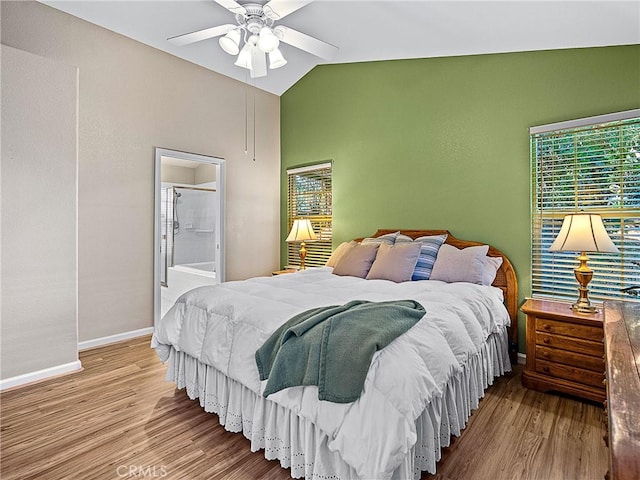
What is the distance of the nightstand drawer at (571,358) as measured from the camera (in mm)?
2389

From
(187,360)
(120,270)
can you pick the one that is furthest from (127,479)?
(120,270)

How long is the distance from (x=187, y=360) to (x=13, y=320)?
1.49 meters

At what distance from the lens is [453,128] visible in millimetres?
3557

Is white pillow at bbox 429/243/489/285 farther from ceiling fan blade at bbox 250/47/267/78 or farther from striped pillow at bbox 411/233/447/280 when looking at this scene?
ceiling fan blade at bbox 250/47/267/78

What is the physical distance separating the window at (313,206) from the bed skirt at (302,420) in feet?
8.55

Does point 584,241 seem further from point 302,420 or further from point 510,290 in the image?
point 302,420

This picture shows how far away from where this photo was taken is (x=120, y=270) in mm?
3744

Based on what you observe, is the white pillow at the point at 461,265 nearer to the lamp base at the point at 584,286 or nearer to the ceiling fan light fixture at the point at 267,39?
the lamp base at the point at 584,286

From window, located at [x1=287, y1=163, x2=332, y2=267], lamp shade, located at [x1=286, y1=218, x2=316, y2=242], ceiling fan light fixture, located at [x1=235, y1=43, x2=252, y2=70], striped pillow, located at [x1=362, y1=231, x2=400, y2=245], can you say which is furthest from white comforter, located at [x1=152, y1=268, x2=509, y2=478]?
ceiling fan light fixture, located at [x1=235, y1=43, x2=252, y2=70]

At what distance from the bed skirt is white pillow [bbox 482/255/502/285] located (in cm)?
60

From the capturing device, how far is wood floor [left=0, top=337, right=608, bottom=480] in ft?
5.87

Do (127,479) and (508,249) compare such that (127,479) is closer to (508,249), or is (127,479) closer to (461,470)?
(461,470)

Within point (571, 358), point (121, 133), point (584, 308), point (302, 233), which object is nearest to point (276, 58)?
point (121, 133)

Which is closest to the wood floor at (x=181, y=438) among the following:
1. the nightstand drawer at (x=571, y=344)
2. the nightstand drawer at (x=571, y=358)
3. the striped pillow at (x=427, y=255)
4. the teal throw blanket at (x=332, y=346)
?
the nightstand drawer at (x=571, y=358)
